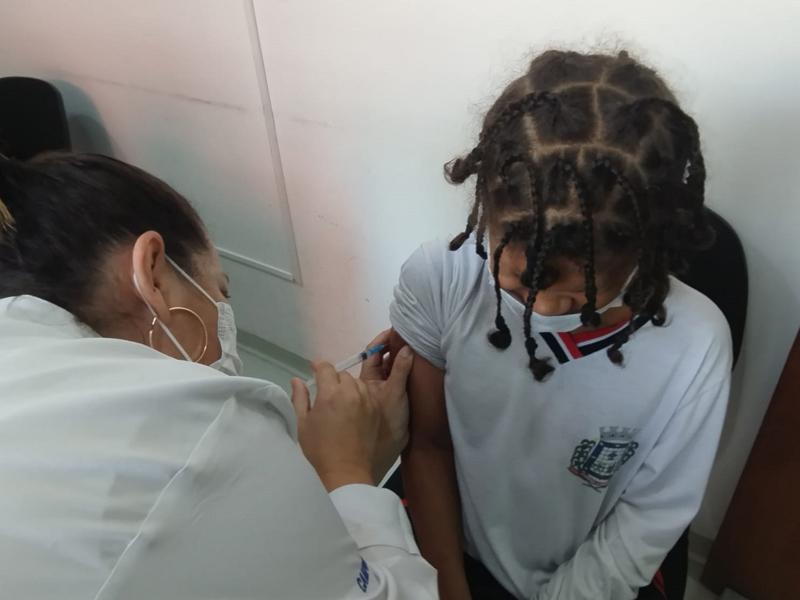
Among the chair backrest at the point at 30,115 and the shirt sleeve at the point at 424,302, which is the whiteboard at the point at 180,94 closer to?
the chair backrest at the point at 30,115

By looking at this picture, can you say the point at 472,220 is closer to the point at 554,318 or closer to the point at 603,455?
the point at 554,318

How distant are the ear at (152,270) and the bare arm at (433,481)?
1.47 feet

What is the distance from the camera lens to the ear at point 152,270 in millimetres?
708

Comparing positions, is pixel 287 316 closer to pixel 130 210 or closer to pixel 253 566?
pixel 130 210

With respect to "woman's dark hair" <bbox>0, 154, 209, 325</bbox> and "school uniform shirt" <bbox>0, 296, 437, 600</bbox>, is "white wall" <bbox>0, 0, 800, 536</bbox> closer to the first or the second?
"woman's dark hair" <bbox>0, 154, 209, 325</bbox>

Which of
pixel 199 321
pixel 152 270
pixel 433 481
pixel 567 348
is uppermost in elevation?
pixel 152 270

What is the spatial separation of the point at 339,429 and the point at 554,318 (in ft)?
1.24

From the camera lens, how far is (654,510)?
94 centimetres

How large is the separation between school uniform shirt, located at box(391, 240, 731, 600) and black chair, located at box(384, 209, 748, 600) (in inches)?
4.7

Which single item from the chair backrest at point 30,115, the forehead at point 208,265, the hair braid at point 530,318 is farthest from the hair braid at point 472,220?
the chair backrest at point 30,115

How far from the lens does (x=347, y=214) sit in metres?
1.58

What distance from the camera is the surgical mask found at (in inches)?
33.1

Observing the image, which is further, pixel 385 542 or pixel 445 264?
pixel 445 264

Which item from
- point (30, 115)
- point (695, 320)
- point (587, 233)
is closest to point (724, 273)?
point (695, 320)
